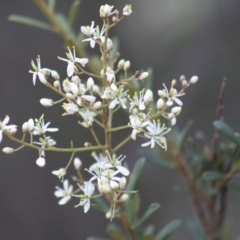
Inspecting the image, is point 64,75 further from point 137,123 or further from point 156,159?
point 137,123

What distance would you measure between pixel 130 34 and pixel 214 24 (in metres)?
0.77

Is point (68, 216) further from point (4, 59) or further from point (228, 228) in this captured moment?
point (228, 228)

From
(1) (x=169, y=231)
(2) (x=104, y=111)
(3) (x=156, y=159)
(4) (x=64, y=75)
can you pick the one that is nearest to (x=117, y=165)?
(2) (x=104, y=111)

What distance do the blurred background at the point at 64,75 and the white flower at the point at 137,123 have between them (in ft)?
7.55

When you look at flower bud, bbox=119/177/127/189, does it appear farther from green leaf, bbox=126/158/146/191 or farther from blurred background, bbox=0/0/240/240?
blurred background, bbox=0/0/240/240

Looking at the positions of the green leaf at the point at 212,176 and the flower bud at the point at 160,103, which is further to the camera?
the green leaf at the point at 212,176

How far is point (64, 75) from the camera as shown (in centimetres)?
384

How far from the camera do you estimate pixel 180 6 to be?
4.14m

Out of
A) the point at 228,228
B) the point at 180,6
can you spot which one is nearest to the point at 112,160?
the point at 228,228

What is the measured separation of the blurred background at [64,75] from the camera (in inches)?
141

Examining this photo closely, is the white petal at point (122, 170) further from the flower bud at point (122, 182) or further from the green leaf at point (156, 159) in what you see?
the green leaf at point (156, 159)

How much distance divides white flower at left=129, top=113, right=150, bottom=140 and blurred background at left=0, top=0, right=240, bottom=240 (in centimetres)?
230

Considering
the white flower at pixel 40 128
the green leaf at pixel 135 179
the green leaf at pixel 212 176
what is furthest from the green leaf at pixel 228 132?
the white flower at pixel 40 128

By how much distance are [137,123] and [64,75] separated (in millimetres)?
2721
